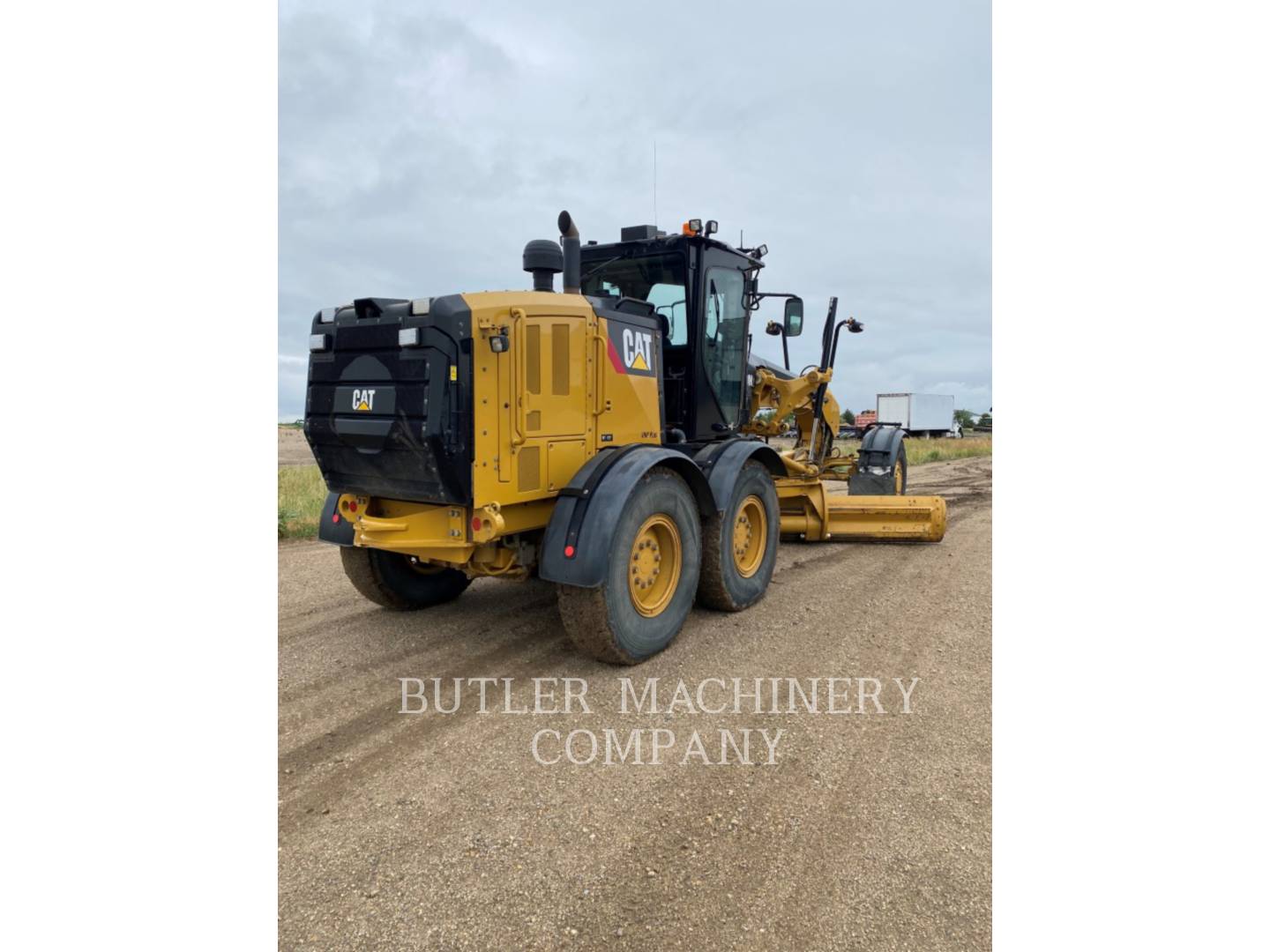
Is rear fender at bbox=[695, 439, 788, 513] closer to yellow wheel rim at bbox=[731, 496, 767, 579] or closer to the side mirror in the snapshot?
yellow wheel rim at bbox=[731, 496, 767, 579]

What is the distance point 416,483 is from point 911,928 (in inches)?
122

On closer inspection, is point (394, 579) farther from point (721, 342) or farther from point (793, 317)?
point (793, 317)

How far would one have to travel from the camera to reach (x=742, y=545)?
19.5 ft

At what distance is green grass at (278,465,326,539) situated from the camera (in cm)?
907

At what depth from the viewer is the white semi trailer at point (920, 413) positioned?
141 feet

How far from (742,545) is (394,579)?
8.90 feet

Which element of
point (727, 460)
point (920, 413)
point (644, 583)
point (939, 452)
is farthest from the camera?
point (920, 413)

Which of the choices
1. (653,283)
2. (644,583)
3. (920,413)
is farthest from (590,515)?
(920,413)

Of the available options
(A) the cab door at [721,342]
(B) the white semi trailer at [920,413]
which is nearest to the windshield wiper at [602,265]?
(A) the cab door at [721,342]

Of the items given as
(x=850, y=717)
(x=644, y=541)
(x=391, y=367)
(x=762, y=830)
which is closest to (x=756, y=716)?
(x=850, y=717)

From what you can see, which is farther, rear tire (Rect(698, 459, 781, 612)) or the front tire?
the front tire

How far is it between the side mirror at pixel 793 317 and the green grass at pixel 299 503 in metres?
4.90

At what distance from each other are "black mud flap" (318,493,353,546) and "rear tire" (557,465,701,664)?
153 centimetres

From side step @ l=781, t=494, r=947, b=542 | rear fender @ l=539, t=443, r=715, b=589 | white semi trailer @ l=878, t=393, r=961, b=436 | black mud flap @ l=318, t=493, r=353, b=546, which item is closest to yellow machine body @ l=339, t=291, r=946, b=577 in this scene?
black mud flap @ l=318, t=493, r=353, b=546
